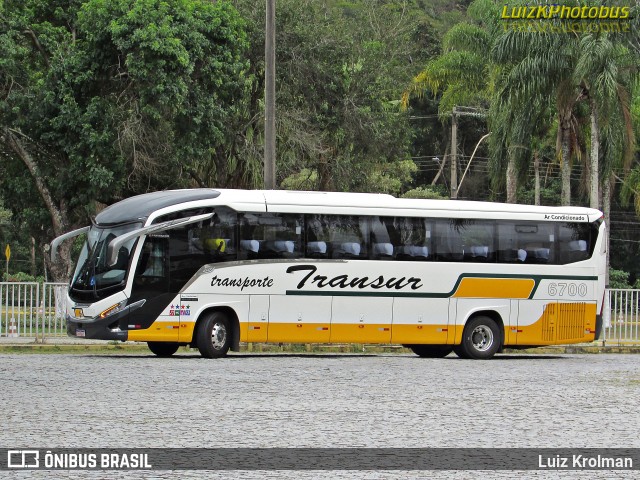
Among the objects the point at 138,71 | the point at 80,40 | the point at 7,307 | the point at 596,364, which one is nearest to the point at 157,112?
the point at 138,71

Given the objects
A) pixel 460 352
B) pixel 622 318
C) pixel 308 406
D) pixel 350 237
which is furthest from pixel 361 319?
pixel 308 406

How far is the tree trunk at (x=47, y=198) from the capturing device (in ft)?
126

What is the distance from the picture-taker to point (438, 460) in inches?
424

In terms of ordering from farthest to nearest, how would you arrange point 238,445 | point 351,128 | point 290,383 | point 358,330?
point 351,128 → point 358,330 → point 290,383 → point 238,445

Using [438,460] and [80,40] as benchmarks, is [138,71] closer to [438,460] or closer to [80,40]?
[80,40]

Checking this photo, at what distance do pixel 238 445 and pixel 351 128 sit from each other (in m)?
35.7

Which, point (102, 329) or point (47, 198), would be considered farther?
point (47, 198)

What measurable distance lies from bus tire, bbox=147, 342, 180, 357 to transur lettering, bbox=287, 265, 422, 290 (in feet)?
9.31

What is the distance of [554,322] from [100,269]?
10.0 metres

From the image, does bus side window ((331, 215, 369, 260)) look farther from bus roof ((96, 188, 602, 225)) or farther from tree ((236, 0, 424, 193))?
tree ((236, 0, 424, 193))

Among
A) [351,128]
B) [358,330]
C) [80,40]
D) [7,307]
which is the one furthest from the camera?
[351,128]

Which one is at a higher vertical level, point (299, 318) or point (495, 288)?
point (495, 288)

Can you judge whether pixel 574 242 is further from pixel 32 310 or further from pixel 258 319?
pixel 32 310

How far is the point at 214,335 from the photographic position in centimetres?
2414
